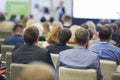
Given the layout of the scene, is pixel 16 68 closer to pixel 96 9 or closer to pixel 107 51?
pixel 107 51

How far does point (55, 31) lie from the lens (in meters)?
5.99

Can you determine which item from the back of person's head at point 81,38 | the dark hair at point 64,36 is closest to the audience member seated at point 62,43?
the dark hair at point 64,36

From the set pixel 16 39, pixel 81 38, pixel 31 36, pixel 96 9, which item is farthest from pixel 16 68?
pixel 96 9

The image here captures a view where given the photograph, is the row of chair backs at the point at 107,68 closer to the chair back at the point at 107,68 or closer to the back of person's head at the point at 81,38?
the chair back at the point at 107,68

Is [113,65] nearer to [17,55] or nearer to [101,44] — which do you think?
[101,44]

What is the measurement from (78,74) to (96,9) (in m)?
11.5

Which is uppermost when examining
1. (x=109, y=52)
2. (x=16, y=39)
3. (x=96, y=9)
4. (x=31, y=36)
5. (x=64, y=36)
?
(x=31, y=36)

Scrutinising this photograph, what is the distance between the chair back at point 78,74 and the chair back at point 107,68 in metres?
0.51

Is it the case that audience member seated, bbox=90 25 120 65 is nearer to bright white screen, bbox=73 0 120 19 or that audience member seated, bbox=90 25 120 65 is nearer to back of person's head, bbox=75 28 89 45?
back of person's head, bbox=75 28 89 45

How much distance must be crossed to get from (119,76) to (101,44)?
1.41 metres

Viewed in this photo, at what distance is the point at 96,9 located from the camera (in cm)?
1502

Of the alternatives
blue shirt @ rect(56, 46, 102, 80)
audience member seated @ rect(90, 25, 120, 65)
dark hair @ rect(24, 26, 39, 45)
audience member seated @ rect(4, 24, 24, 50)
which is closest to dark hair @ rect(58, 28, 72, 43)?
audience member seated @ rect(90, 25, 120, 65)

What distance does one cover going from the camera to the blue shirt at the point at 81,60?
3.96 meters

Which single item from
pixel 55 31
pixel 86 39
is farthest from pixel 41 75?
pixel 55 31
